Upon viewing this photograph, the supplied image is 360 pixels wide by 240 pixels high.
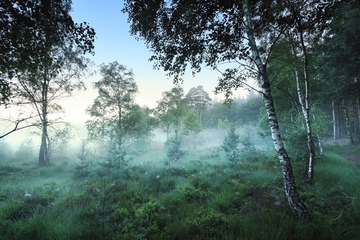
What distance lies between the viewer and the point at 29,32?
3.08 metres

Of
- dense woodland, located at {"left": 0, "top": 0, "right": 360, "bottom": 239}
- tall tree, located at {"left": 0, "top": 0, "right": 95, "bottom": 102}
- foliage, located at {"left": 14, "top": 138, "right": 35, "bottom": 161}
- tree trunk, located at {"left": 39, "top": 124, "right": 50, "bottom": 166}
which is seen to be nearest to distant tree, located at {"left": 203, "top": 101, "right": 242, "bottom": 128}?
foliage, located at {"left": 14, "top": 138, "right": 35, "bottom": 161}

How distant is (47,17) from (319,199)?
8891mm

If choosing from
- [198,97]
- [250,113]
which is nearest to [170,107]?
[198,97]

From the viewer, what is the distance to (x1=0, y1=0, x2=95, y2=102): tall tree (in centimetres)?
284

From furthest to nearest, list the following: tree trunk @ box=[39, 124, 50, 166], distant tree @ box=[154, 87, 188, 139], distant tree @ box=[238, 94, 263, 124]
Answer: distant tree @ box=[238, 94, 263, 124]
distant tree @ box=[154, 87, 188, 139]
tree trunk @ box=[39, 124, 50, 166]

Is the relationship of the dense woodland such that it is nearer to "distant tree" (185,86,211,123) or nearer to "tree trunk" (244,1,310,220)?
"tree trunk" (244,1,310,220)

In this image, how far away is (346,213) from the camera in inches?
147

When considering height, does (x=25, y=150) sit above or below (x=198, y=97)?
below

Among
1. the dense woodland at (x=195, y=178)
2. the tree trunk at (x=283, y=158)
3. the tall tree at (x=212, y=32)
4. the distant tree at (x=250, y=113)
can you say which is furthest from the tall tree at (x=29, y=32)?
the distant tree at (x=250, y=113)

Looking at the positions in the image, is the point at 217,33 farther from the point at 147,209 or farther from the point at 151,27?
the point at 147,209

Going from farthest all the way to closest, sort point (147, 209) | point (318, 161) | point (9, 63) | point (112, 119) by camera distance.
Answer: point (112, 119), point (318, 161), point (147, 209), point (9, 63)

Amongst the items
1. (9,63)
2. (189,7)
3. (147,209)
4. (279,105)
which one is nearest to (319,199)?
(147,209)

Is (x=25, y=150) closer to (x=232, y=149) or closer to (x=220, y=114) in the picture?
(x=232, y=149)

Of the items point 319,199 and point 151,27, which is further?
point 151,27
